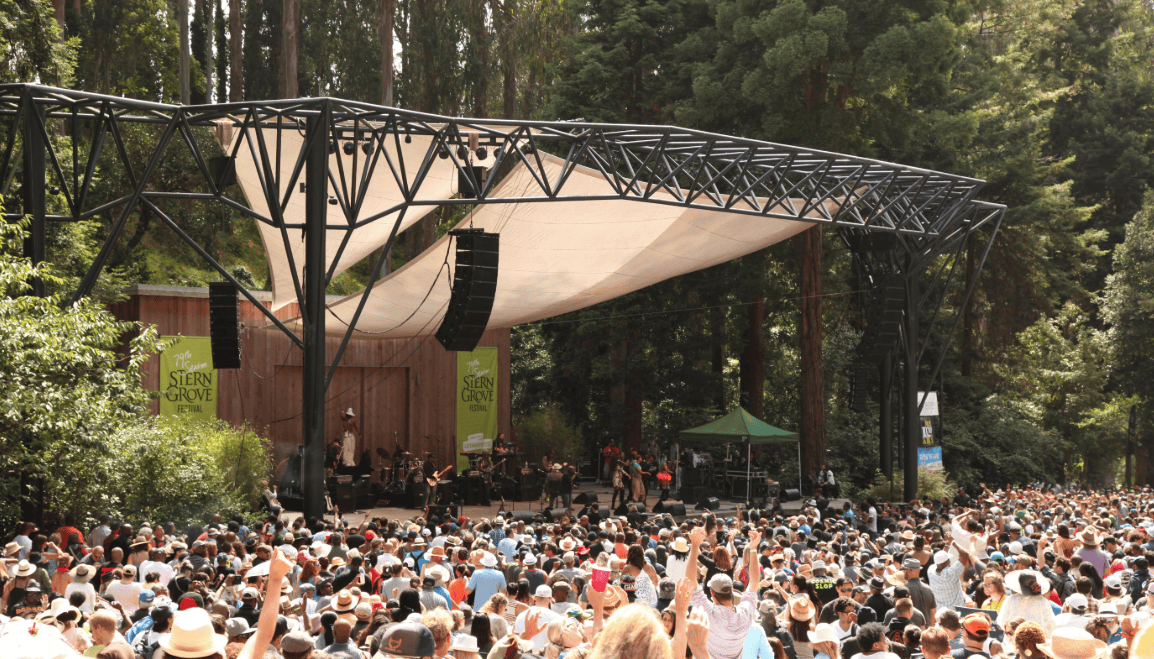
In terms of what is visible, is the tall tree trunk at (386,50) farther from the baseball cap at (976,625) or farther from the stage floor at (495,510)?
the baseball cap at (976,625)

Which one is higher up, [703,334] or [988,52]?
[988,52]

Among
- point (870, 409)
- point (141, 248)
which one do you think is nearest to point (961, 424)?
point (870, 409)

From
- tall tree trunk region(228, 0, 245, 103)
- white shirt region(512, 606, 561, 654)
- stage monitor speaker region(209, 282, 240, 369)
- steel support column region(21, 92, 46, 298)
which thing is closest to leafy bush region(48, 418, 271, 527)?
stage monitor speaker region(209, 282, 240, 369)

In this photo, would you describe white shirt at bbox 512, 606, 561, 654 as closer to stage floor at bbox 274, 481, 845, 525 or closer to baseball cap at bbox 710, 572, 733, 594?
baseball cap at bbox 710, 572, 733, 594

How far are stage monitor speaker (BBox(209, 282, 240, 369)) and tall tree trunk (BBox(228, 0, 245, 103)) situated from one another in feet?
65.2

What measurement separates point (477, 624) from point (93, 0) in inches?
1281

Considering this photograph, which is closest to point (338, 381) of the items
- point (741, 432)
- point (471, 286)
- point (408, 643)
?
point (741, 432)

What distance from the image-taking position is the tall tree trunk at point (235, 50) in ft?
101

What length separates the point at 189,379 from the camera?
18.1 metres

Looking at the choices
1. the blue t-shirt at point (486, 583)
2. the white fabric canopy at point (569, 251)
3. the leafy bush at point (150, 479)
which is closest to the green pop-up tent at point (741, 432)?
the white fabric canopy at point (569, 251)

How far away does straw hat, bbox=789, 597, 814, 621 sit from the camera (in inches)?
225

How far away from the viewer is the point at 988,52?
1347 inches

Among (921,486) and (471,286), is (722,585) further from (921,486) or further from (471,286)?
(921,486)

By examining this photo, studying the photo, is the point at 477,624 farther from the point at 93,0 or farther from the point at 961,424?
the point at 93,0
